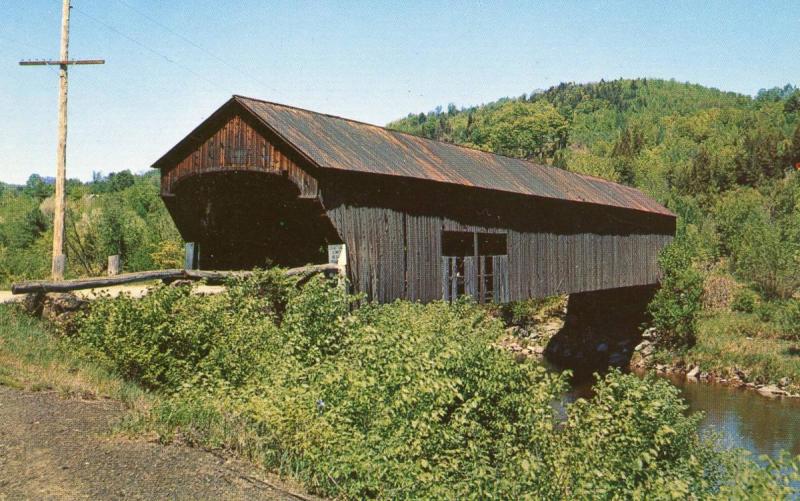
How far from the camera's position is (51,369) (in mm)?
8297

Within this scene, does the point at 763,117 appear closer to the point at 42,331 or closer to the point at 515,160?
the point at 515,160

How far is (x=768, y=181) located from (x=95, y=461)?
66.3 meters

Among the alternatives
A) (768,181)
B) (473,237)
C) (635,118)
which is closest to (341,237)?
(473,237)

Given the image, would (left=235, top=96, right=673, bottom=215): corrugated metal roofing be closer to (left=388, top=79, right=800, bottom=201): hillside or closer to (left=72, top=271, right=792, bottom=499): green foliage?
(left=72, top=271, right=792, bottom=499): green foliage

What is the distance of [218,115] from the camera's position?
12703 mm

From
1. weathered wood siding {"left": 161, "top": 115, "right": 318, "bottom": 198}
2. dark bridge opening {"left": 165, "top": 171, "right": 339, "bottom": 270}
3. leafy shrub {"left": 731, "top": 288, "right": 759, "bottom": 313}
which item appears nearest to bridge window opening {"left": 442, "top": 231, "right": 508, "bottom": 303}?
dark bridge opening {"left": 165, "top": 171, "right": 339, "bottom": 270}

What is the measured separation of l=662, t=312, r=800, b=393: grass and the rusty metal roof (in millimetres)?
9305

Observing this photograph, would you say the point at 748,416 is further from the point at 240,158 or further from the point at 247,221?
the point at 240,158

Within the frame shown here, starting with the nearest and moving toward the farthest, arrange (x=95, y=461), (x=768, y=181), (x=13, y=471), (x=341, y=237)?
1. (x=13, y=471)
2. (x=95, y=461)
3. (x=341, y=237)
4. (x=768, y=181)

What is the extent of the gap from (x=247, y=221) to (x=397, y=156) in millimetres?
3916

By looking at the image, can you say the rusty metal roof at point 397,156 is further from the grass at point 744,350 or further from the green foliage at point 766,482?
the grass at point 744,350

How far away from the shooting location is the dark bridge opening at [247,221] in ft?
42.2

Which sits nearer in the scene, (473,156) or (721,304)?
(473,156)

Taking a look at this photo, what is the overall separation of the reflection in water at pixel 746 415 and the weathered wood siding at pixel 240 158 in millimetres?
10826
